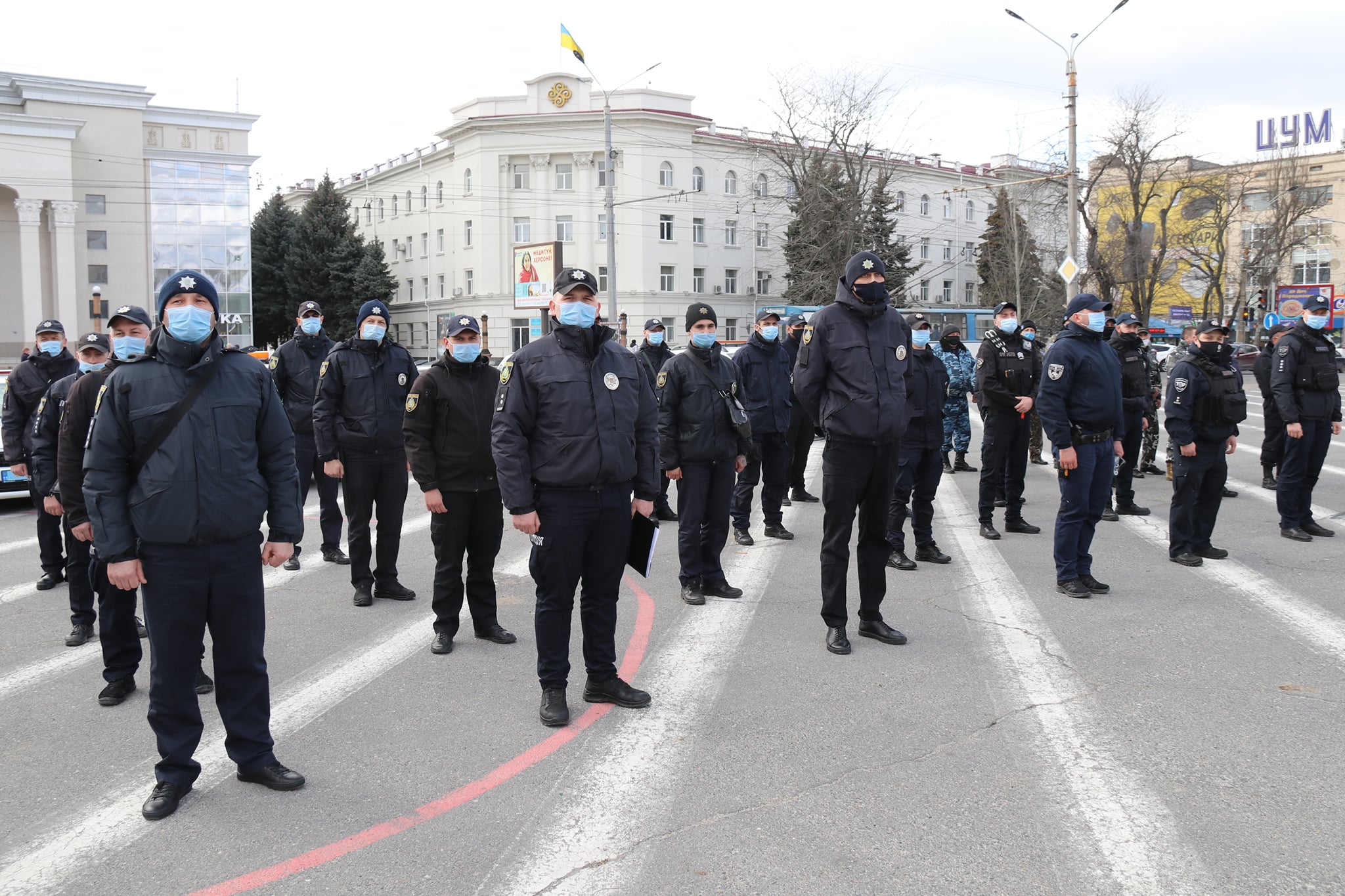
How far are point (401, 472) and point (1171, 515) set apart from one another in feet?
21.2

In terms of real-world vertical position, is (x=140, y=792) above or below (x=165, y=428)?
below

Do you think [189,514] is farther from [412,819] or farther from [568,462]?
[568,462]

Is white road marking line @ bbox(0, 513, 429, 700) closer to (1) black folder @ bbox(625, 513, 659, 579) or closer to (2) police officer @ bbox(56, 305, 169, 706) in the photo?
(2) police officer @ bbox(56, 305, 169, 706)

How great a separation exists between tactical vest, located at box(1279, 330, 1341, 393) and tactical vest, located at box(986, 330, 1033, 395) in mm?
2331

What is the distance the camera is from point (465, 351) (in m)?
6.56

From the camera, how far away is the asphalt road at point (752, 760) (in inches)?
138

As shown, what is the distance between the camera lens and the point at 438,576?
639cm

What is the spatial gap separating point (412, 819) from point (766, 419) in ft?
20.2

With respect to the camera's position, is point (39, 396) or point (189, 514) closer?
point (189, 514)

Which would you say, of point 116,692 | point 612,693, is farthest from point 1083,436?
point 116,692

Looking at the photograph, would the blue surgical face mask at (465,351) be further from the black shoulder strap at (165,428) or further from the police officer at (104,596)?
the black shoulder strap at (165,428)

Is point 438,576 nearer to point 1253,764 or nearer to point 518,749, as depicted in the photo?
point 518,749

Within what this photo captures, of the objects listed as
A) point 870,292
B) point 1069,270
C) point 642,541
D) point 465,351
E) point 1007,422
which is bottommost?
point 642,541

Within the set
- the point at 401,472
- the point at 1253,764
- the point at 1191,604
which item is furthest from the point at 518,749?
the point at 1191,604
